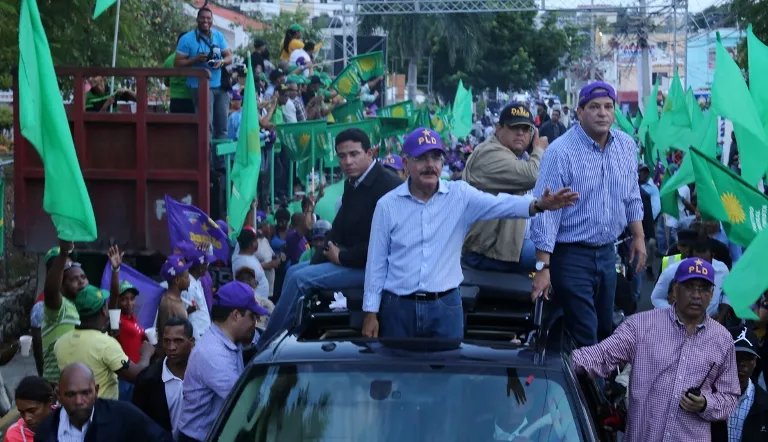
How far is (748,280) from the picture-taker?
688cm

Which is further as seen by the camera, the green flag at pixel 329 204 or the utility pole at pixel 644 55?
the utility pole at pixel 644 55

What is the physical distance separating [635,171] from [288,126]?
9.06 meters

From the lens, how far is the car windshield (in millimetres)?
4887

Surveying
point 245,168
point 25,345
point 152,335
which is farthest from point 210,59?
point 152,335

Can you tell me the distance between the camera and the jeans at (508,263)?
729cm

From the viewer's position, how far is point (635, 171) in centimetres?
688

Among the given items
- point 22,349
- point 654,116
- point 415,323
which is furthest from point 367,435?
point 654,116

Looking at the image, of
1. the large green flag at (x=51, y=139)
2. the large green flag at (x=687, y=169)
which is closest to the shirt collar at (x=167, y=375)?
the large green flag at (x=51, y=139)

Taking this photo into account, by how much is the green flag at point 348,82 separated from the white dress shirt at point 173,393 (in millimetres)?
12412

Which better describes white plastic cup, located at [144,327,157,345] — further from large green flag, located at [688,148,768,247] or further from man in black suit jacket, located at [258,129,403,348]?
large green flag, located at [688,148,768,247]

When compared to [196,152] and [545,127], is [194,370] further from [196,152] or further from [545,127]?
[545,127]

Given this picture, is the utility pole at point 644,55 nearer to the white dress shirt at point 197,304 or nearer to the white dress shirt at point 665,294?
the white dress shirt at point 665,294

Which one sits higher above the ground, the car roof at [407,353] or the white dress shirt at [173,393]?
the car roof at [407,353]

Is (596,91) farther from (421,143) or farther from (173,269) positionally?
(173,269)
